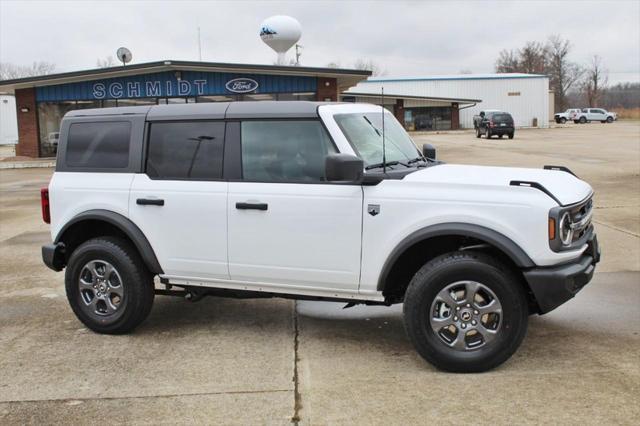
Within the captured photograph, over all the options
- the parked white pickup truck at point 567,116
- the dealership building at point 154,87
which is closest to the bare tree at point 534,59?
the parked white pickup truck at point 567,116

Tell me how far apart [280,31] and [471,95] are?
3814 centimetres

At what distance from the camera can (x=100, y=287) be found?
5.24 m

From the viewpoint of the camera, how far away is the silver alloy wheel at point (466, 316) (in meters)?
4.19

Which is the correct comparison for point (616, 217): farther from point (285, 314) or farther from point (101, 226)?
point (101, 226)

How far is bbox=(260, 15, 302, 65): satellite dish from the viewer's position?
2825 centimetres

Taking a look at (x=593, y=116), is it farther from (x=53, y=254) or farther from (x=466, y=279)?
(x=53, y=254)

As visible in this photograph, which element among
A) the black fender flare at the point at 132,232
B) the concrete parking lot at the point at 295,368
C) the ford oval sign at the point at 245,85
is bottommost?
the concrete parking lot at the point at 295,368

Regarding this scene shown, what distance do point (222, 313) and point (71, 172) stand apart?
181 centimetres

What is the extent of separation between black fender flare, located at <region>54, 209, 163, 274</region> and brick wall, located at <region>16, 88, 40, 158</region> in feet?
89.8

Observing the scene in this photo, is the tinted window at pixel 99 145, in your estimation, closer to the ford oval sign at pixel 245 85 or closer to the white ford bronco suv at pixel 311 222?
the white ford bronco suv at pixel 311 222

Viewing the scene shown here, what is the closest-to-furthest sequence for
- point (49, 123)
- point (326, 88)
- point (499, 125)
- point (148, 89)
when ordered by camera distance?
point (326, 88) < point (148, 89) < point (49, 123) < point (499, 125)

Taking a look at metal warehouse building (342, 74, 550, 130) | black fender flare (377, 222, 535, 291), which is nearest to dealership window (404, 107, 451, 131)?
metal warehouse building (342, 74, 550, 130)

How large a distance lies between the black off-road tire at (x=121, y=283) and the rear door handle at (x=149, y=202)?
1.38 ft

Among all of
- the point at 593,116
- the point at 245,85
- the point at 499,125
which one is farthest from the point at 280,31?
the point at 593,116
